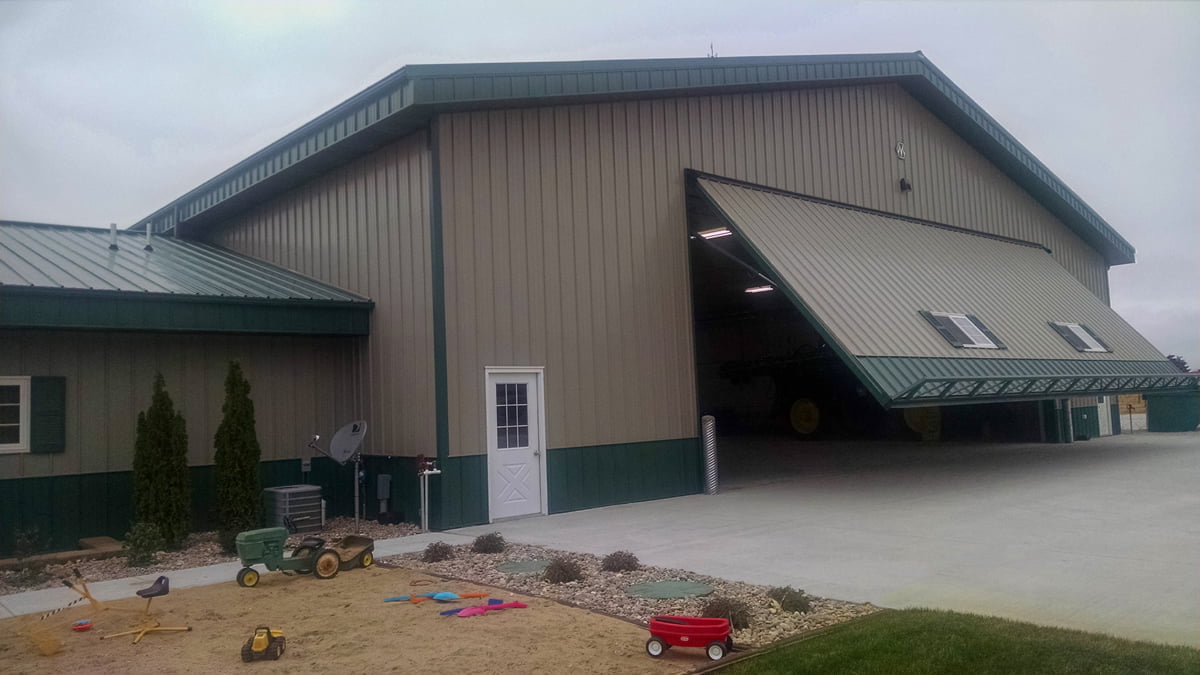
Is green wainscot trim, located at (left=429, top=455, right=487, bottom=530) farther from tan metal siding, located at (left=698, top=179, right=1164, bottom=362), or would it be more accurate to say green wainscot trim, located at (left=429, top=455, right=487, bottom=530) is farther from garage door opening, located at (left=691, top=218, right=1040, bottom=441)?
garage door opening, located at (left=691, top=218, right=1040, bottom=441)

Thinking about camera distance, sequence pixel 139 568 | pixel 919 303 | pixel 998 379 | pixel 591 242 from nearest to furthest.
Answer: pixel 139 568, pixel 591 242, pixel 998 379, pixel 919 303

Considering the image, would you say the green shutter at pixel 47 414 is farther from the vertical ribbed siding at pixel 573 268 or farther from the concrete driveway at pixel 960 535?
the concrete driveway at pixel 960 535

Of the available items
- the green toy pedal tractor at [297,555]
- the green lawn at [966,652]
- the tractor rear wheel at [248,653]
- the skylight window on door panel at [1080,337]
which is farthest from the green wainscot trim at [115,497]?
the skylight window on door panel at [1080,337]

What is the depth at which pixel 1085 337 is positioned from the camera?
1905 cm

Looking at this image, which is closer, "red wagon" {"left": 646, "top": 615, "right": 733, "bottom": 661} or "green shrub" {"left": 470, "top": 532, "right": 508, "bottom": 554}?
"red wagon" {"left": 646, "top": 615, "right": 733, "bottom": 661}

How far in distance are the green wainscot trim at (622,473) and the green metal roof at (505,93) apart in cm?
517

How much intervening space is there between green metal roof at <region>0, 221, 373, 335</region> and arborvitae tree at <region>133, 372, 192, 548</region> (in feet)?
3.66

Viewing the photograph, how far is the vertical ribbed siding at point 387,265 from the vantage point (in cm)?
1230

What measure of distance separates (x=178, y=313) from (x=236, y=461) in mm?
2100

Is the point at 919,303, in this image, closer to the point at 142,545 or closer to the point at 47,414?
the point at 142,545

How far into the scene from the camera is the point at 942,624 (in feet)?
20.0

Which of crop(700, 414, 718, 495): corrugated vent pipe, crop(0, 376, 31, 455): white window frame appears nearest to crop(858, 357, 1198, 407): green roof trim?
crop(700, 414, 718, 495): corrugated vent pipe

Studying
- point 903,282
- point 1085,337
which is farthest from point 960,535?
point 1085,337

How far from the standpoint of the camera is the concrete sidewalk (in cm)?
794
